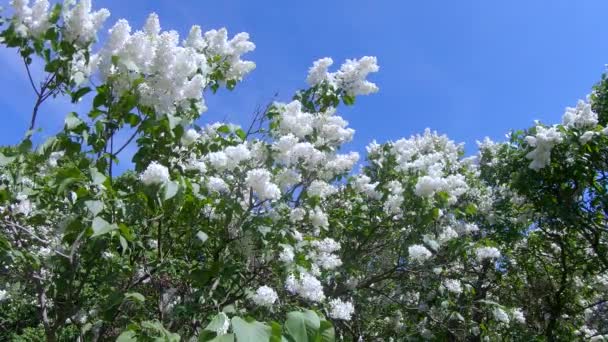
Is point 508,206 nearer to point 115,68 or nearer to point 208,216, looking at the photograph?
point 208,216

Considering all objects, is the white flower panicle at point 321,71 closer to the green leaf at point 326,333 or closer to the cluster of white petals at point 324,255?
the cluster of white petals at point 324,255

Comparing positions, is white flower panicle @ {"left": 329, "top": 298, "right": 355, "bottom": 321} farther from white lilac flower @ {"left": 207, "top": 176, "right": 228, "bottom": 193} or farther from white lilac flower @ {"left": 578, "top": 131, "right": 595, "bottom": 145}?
white lilac flower @ {"left": 578, "top": 131, "right": 595, "bottom": 145}

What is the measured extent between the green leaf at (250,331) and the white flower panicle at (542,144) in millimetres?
4430

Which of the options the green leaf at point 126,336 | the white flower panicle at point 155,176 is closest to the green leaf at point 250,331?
the green leaf at point 126,336

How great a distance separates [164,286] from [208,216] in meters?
0.81

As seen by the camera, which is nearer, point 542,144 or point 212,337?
point 212,337

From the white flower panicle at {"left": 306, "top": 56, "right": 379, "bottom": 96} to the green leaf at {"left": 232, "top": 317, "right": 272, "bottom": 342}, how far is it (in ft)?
10.4

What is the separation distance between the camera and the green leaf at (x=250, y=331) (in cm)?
124

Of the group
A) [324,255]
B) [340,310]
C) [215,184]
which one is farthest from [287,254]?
[324,255]

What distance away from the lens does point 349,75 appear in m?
4.32

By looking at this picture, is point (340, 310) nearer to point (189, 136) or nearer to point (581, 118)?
point (189, 136)

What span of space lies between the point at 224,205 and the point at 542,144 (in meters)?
3.46

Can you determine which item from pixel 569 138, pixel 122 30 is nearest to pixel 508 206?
pixel 569 138

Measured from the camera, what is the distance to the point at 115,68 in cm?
253
